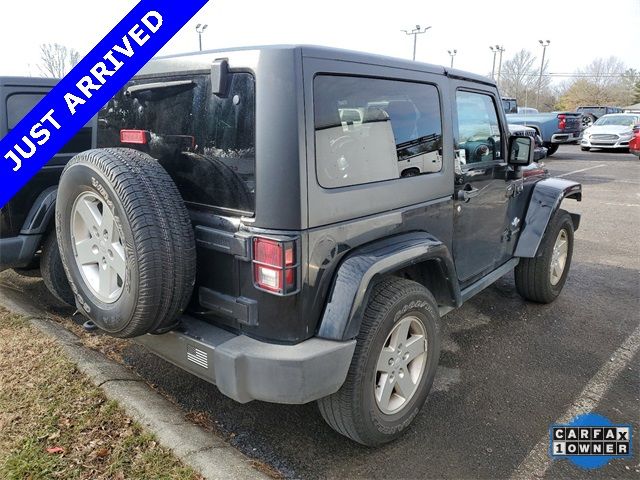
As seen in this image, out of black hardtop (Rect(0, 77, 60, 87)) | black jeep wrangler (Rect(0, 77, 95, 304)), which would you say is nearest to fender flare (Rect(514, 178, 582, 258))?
black jeep wrangler (Rect(0, 77, 95, 304))

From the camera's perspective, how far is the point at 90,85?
2.90m

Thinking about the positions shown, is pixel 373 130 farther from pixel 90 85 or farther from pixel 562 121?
pixel 562 121

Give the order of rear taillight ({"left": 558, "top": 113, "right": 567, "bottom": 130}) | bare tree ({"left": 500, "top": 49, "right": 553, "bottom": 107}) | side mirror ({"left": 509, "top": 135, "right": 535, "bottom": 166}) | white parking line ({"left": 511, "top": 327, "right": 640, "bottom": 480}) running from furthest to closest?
bare tree ({"left": 500, "top": 49, "right": 553, "bottom": 107}), rear taillight ({"left": 558, "top": 113, "right": 567, "bottom": 130}), side mirror ({"left": 509, "top": 135, "right": 535, "bottom": 166}), white parking line ({"left": 511, "top": 327, "right": 640, "bottom": 480})

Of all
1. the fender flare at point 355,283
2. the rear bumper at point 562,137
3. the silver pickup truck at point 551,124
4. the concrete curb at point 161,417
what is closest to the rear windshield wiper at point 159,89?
the fender flare at point 355,283

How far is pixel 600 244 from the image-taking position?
6.60 meters

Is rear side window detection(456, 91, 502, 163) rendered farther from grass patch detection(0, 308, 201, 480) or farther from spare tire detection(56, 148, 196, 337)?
grass patch detection(0, 308, 201, 480)

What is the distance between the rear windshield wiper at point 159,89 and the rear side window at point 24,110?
206 centimetres

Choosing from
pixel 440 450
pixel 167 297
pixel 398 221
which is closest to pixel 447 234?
pixel 398 221

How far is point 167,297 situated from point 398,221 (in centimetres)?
122

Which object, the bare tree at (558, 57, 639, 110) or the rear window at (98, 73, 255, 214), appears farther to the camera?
the bare tree at (558, 57, 639, 110)

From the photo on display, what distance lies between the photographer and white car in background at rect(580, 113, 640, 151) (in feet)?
62.4

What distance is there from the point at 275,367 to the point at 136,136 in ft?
4.70

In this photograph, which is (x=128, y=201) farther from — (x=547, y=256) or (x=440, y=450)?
(x=547, y=256)

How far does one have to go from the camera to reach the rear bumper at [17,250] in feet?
12.8
